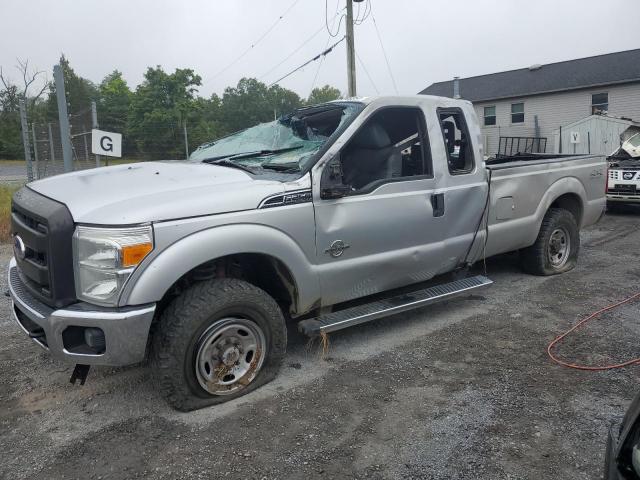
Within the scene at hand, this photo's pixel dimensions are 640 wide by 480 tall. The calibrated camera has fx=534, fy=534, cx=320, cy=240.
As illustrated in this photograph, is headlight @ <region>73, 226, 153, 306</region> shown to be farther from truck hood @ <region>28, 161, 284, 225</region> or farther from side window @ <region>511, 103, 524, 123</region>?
side window @ <region>511, 103, 524, 123</region>

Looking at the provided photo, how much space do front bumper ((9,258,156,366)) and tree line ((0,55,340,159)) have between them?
7.75 meters

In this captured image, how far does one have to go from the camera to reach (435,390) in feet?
11.7

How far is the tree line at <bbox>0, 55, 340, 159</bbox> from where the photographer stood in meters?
13.4

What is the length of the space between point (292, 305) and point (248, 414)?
2.76 feet

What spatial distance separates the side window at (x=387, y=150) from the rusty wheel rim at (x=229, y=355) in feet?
4.41

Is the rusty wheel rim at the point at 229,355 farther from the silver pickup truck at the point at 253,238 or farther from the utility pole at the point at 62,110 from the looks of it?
the utility pole at the point at 62,110

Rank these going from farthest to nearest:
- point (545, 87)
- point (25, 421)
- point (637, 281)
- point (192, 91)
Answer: point (192, 91) → point (545, 87) → point (637, 281) → point (25, 421)

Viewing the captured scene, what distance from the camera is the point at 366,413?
330cm

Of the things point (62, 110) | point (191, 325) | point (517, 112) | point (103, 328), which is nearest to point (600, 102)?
point (517, 112)

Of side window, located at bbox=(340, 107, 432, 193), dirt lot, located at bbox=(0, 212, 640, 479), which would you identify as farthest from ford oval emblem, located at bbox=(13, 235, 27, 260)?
side window, located at bbox=(340, 107, 432, 193)

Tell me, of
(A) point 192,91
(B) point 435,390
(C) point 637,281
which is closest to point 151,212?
(B) point 435,390

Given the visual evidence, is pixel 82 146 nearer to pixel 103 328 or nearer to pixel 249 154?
pixel 249 154

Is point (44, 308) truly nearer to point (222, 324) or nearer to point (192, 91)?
point (222, 324)

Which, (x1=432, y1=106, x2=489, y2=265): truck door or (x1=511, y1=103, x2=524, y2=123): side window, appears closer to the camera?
(x1=432, y1=106, x2=489, y2=265): truck door
